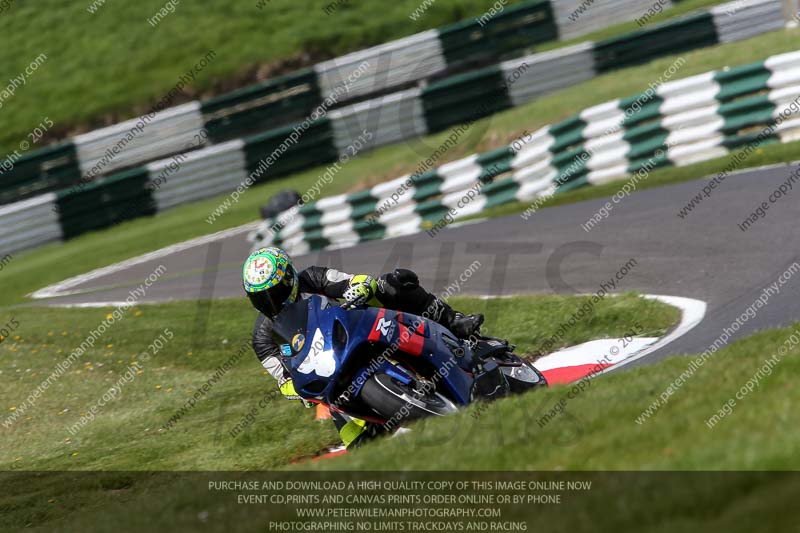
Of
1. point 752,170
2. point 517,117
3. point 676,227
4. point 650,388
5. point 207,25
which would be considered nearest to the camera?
point 650,388

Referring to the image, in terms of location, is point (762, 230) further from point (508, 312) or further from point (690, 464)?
point (690, 464)

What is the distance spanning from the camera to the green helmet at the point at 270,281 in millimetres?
7727

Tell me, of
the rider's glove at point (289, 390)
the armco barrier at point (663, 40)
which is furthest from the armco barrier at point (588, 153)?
the rider's glove at point (289, 390)

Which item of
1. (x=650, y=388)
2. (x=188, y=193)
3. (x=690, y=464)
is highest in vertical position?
(x=690, y=464)

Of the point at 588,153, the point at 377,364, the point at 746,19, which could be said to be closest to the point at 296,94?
the point at 588,153

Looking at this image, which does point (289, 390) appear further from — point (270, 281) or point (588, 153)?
point (588, 153)

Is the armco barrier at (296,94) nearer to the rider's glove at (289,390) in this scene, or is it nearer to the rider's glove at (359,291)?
the rider's glove at (359,291)

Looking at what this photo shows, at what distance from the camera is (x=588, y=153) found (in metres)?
17.4

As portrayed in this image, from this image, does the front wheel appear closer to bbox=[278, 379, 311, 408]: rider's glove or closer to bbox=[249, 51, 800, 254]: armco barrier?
bbox=[278, 379, 311, 408]: rider's glove

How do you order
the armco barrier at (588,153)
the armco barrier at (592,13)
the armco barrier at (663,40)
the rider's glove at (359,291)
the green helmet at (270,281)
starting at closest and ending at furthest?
the green helmet at (270,281) → the rider's glove at (359,291) → the armco barrier at (588,153) → the armco barrier at (663,40) → the armco barrier at (592,13)

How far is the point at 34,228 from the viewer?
2523cm

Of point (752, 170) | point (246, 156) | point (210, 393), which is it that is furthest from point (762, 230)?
point (246, 156)

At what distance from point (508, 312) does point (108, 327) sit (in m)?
6.93

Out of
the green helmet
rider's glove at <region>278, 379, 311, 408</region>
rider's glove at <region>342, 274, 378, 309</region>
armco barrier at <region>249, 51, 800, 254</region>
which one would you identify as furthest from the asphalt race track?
the green helmet
